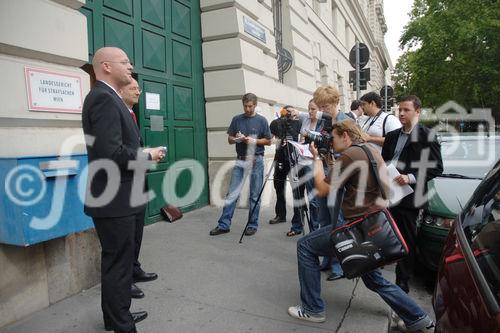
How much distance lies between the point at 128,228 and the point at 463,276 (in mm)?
2008

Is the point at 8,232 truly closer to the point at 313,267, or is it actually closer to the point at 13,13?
the point at 13,13

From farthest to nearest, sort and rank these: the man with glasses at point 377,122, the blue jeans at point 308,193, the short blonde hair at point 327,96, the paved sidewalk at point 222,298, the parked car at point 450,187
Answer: the blue jeans at point 308,193, the man with glasses at point 377,122, the short blonde hair at point 327,96, the parked car at point 450,187, the paved sidewalk at point 222,298

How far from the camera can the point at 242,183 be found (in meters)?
5.86

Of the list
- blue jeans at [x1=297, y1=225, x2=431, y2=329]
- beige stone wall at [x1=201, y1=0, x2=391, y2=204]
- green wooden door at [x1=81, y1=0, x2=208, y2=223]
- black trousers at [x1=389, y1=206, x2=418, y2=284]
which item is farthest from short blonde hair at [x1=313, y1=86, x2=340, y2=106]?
beige stone wall at [x1=201, y1=0, x2=391, y2=204]

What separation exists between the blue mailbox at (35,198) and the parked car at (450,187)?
11.2 feet

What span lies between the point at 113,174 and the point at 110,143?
0.76 ft

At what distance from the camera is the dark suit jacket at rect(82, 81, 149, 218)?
2561mm

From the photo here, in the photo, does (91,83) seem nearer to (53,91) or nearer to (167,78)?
(167,78)

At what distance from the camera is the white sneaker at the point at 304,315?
3.19 meters

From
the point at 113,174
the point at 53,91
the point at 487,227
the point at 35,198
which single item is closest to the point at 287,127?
the point at 53,91

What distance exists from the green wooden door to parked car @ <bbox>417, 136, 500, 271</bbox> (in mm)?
3751

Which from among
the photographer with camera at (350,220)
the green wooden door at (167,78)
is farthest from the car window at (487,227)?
the green wooden door at (167,78)

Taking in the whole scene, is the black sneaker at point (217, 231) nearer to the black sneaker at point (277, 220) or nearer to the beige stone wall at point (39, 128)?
the black sneaker at point (277, 220)

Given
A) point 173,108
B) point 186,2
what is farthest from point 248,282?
point 186,2
